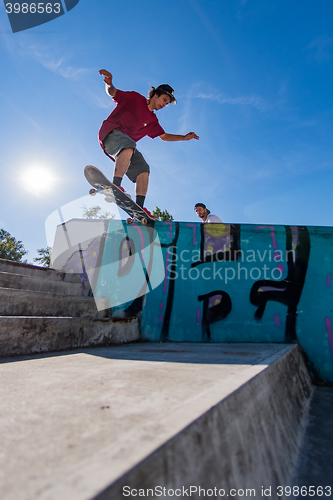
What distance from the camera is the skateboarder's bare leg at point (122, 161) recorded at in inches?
175

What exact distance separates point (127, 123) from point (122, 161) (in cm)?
69

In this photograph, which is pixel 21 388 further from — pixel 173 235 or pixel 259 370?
pixel 173 235

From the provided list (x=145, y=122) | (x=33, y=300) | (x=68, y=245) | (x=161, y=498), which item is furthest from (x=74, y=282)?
(x=161, y=498)

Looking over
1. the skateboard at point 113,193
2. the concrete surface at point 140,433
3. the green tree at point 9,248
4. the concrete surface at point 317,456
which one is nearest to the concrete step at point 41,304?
the concrete surface at point 140,433

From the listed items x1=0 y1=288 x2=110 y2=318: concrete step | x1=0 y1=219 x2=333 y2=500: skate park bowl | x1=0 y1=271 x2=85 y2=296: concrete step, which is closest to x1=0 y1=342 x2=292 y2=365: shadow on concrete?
x1=0 y1=219 x2=333 y2=500: skate park bowl

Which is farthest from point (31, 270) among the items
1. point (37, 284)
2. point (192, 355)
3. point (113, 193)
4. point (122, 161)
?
point (192, 355)

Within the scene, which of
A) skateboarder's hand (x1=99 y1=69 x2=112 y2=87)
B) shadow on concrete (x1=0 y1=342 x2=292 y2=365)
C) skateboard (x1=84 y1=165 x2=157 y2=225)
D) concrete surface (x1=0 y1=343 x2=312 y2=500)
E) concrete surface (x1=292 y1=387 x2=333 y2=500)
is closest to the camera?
concrete surface (x1=0 y1=343 x2=312 y2=500)

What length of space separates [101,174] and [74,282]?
189cm

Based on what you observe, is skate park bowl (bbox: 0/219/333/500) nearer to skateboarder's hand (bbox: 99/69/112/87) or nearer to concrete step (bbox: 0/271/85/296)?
concrete step (bbox: 0/271/85/296)

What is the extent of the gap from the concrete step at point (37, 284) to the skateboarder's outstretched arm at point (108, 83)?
3282mm

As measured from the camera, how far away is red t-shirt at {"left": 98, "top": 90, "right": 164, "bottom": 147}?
445cm

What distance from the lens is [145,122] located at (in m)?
4.68

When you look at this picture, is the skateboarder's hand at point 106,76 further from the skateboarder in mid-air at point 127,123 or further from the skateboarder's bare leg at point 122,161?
the skateboarder's bare leg at point 122,161

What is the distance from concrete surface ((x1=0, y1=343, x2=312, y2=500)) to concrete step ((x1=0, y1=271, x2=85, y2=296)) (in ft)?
6.93
